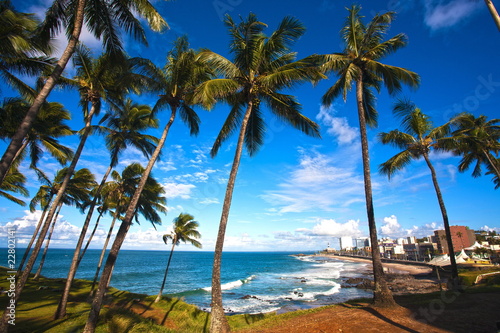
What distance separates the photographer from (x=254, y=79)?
1049cm

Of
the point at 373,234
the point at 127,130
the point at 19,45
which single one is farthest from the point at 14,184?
the point at 373,234

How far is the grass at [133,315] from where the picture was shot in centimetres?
952

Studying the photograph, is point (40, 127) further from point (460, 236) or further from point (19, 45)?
point (460, 236)

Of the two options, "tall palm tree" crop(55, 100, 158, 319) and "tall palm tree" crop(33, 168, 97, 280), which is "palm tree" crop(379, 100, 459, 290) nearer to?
"tall palm tree" crop(55, 100, 158, 319)

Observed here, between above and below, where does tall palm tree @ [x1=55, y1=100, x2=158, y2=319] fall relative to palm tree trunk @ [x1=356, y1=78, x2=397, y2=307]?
above

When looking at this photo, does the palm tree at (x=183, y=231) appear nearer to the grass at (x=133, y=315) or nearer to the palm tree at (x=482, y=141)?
the grass at (x=133, y=315)

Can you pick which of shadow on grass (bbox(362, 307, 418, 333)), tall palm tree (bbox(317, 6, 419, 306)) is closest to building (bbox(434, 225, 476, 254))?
tall palm tree (bbox(317, 6, 419, 306))

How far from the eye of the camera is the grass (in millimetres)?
9516

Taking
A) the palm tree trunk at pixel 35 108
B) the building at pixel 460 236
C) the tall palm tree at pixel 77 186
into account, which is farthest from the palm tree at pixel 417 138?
the building at pixel 460 236

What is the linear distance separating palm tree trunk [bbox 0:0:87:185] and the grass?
11.7 feet

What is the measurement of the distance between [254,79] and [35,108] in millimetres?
7814

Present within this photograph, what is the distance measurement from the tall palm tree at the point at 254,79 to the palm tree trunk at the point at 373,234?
230 centimetres

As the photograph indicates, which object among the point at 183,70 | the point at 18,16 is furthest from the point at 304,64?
the point at 18,16

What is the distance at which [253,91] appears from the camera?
10.4 metres
